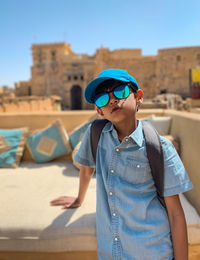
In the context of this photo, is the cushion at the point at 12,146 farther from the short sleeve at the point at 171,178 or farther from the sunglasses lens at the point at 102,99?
the short sleeve at the point at 171,178

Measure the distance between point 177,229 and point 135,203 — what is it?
0.82 feet

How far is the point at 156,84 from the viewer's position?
21.3m

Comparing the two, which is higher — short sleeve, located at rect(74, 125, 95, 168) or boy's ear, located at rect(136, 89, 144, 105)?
boy's ear, located at rect(136, 89, 144, 105)

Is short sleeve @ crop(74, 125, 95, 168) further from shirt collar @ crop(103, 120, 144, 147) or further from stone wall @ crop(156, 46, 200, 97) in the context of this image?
stone wall @ crop(156, 46, 200, 97)

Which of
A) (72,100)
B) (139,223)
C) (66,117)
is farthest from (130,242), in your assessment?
(72,100)

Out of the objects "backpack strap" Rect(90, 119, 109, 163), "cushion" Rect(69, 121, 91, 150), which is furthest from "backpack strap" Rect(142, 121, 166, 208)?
"cushion" Rect(69, 121, 91, 150)

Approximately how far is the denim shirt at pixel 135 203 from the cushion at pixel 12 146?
1.86 meters

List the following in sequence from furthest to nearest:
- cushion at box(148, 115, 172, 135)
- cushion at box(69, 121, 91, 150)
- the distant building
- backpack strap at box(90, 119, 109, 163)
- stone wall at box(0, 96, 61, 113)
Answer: the distant building < stone wall at box(0, 96, 61, 113) < cushion at box(69, 121, 91, 150) < cushion at box(148, 115, 172, 135) < backpack strap at box(90, 119, 109, 163)

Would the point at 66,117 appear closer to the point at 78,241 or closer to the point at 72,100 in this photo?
the point at 78,241

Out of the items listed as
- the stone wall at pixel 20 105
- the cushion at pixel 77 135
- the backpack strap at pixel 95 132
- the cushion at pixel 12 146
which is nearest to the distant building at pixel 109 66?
the stone wall at pixel 20 105

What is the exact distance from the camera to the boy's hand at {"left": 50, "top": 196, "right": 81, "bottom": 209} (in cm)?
164

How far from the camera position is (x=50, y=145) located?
2.73m

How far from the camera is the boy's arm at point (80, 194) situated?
154cm

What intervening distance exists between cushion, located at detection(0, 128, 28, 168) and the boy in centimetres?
185
